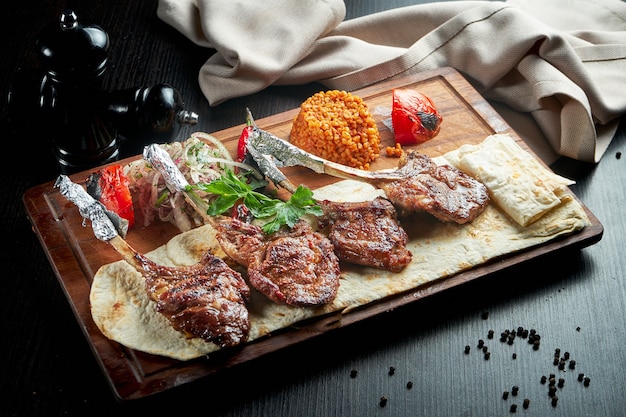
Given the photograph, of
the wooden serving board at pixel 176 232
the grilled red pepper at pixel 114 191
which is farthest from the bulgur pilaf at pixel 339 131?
the grilled red pepper at pixel 114 191

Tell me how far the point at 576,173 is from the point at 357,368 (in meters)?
2.37

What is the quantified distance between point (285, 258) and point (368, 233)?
0.55m

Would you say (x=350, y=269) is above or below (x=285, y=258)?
below

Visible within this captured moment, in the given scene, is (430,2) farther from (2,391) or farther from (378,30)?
(2,391)

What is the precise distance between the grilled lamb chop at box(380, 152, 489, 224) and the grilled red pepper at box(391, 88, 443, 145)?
46 centimetres

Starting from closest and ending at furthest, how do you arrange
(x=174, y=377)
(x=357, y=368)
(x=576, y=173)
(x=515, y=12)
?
(x=174, y=377)
(x=357, y=368)
(x=576, y=173)
(x=515, y=12)

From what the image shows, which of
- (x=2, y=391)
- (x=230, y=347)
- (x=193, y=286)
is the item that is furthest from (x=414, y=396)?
(x=2, y=391)

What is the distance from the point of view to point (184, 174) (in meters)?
5.04

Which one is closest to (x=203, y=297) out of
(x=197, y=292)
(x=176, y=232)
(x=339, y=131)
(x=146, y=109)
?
(x=197, y=292)

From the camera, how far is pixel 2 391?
4227mm

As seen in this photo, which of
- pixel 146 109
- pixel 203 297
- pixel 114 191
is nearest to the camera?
pixel 203 297

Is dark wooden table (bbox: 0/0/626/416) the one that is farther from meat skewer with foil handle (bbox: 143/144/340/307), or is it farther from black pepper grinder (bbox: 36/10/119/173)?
black pepper grinder (bbox: 36/10/119/173)

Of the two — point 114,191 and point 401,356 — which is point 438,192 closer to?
point 401,356

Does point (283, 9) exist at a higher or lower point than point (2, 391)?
higher
